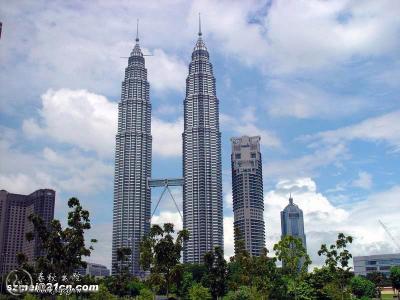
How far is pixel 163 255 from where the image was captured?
285ft

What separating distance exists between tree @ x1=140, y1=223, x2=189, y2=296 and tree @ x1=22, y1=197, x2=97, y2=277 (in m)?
11.0

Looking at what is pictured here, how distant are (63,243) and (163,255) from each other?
59.0 feet

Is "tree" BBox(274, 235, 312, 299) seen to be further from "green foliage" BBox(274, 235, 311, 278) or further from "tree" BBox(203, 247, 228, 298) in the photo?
"tree" BBox(203, 247, 228, 298)

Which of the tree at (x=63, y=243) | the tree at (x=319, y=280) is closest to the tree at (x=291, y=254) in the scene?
the tree at (x=319, y=280)

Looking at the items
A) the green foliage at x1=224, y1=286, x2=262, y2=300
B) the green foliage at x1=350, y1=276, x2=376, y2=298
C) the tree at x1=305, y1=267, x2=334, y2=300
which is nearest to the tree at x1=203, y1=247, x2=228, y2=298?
the green foliage at x1=224, y1=286, x2=262, y2=300

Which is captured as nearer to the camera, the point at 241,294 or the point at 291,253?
the point at 291,253

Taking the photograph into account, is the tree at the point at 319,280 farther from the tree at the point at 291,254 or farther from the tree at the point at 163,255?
the tree at the point at 163,255

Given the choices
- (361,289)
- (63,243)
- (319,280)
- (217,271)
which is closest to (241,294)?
(217,271)

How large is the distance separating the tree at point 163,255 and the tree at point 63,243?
36.1 ft

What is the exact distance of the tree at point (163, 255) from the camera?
3413 inches

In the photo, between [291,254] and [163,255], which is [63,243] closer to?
[163,255]

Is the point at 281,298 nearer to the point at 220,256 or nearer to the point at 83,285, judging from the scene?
the point at 220,256

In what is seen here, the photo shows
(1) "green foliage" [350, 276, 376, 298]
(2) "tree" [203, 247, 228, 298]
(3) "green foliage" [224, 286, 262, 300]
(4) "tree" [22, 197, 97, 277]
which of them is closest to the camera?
(4) "tree" [22, 197, 97, 277]

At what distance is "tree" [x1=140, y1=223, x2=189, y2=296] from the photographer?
86.7 m
